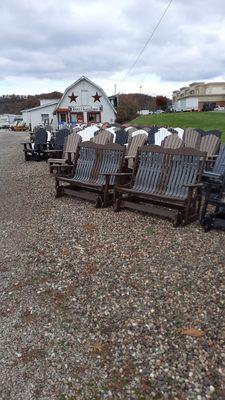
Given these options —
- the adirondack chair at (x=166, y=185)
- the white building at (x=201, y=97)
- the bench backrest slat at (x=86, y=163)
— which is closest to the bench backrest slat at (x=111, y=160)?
the bench backrest slat at (x=86, y=163)

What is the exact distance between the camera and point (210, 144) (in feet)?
31.1

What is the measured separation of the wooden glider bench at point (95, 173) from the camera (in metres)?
7.04

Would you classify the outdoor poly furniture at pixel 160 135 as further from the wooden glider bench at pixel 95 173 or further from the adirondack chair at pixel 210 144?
the wooden glider bench at pixel 95 173

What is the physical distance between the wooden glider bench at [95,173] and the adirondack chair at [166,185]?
401 mm

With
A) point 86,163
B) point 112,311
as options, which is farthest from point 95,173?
point 112,311

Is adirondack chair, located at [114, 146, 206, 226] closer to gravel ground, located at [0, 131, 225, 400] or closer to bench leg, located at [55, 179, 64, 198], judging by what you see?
gravel ground, located at [0, 131, 225, 400]

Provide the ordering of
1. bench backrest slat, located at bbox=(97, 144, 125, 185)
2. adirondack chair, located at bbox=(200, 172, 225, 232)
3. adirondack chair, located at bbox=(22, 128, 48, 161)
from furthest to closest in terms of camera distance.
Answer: adirondack chair, located at bbox=(22, 128, 48, 161), bench backrest slat, located at bbox=(97, 144, 125, 185), adirondack chair, located at bbox=(200, 172, 225, 232)

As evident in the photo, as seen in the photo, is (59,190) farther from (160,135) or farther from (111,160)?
(160,135)

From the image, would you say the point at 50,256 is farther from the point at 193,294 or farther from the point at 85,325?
the point at 193,294

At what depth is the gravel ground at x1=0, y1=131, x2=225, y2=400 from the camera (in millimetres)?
2650

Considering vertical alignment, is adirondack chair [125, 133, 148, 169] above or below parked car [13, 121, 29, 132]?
below

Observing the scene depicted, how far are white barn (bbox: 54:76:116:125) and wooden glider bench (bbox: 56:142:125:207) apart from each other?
35.1 metres

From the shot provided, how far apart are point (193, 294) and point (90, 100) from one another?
40925 millimetres

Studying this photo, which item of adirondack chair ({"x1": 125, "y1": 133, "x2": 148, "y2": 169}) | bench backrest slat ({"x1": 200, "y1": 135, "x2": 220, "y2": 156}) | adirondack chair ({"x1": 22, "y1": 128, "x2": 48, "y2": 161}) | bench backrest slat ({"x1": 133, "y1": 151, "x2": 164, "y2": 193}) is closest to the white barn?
adirondack chair ({"x1": 22, "y1": 128, "x2": 48, "y2": 161})
